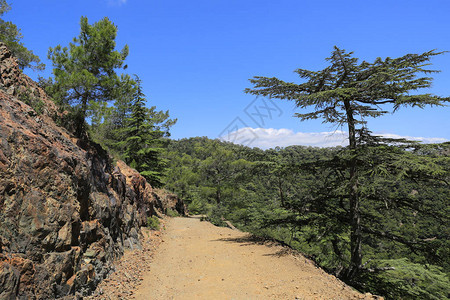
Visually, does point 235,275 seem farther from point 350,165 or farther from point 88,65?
point 88,65

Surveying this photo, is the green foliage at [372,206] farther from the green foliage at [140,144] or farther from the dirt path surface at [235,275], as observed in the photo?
the green foliage at [140,144]

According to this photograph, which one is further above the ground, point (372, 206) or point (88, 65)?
point (88, 65)

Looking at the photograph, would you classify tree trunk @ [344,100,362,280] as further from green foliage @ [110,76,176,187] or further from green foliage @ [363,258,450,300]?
green foliage @ [110,76,176,187]

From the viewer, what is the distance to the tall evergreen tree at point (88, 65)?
10.2 metres

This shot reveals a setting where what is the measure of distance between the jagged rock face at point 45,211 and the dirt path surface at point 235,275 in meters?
1.99

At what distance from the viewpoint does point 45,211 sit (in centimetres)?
542

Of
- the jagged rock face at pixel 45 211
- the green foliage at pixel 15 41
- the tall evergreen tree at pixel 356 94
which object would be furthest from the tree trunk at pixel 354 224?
the green foliage at pixel 15 41

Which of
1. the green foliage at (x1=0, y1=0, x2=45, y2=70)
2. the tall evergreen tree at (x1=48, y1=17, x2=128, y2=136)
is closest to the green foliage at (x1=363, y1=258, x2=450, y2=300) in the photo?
the tall evergreen tree at (x1=48, y1=17, x2=128, y2=136)

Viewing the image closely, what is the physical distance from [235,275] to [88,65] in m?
11.1

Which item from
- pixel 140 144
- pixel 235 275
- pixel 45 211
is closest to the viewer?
pixel 45 211

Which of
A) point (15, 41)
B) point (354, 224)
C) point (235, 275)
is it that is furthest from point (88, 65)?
point (354, 224)

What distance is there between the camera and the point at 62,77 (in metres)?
9.82

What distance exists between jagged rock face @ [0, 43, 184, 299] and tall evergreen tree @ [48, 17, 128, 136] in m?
1.40

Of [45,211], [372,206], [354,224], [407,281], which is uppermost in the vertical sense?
[45,211]
